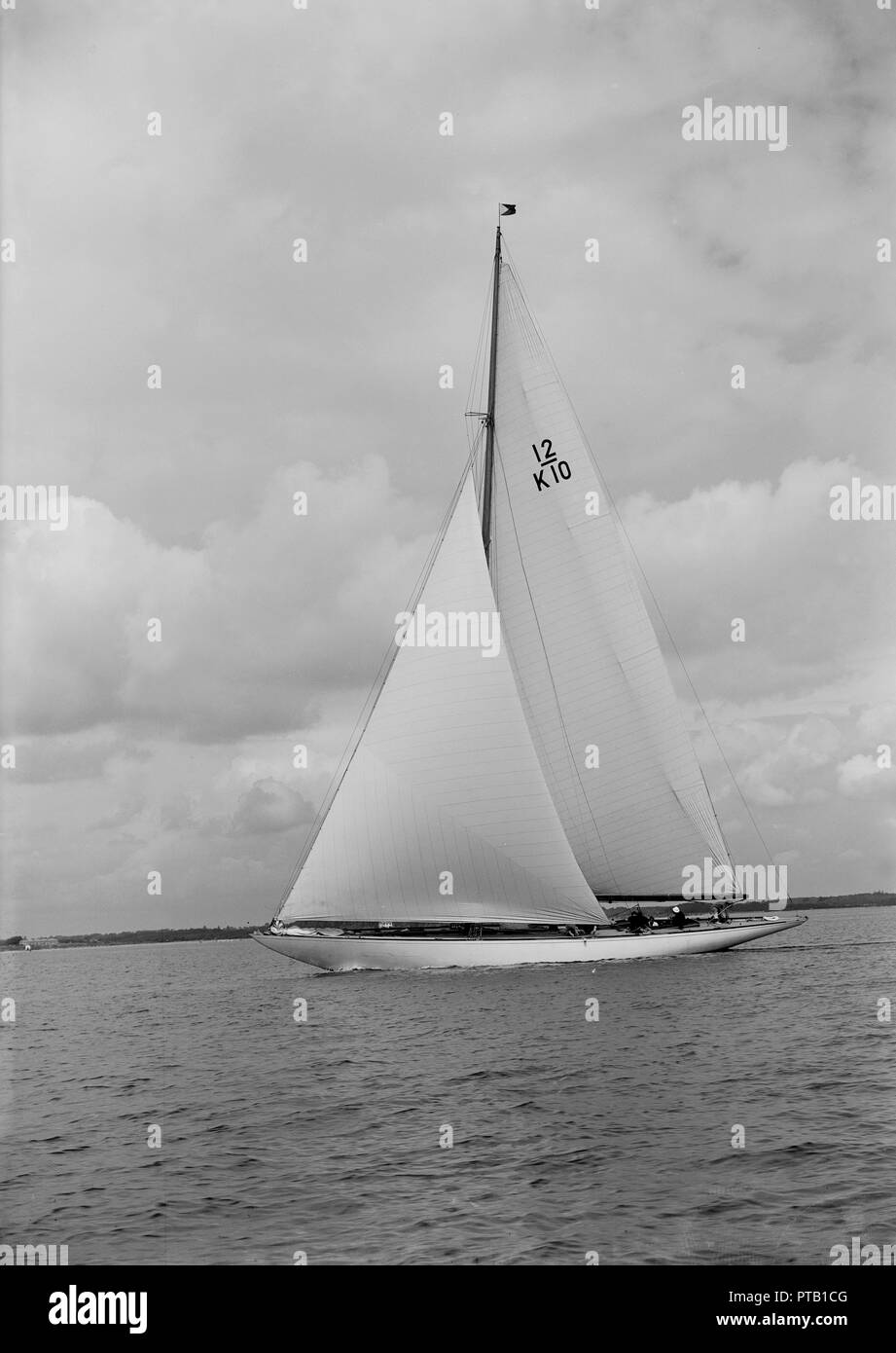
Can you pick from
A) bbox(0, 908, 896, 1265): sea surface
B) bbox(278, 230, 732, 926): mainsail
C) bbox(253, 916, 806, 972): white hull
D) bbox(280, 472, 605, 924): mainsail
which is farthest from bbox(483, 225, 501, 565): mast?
bbox(0, 908, 896, 1265): sea surface

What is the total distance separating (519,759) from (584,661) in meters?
7.18

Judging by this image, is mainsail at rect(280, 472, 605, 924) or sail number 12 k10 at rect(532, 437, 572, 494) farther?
sail number 12 k10 at rect(532, 437, 572, 494)

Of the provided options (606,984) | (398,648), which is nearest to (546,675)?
(398,648)

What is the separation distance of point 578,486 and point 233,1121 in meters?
33.8

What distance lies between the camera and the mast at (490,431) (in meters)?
48.7

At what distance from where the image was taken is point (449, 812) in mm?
41344

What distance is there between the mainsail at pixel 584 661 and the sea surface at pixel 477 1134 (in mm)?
12271

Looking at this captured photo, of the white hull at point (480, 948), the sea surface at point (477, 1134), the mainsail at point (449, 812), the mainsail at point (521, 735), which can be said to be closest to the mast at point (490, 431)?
the mainsail at point (521, 735)

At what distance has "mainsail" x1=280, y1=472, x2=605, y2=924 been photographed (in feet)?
136

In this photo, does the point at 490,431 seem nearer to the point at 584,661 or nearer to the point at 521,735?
the point at 584,661

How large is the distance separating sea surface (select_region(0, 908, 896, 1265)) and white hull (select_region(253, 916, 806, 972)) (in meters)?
8.13

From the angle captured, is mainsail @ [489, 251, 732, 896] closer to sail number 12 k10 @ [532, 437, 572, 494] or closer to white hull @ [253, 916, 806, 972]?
sail number 12 k10 @ [532, 437, 572, 494]

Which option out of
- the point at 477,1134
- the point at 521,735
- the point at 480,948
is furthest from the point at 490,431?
the point at 477,1134

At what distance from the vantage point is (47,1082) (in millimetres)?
27422
